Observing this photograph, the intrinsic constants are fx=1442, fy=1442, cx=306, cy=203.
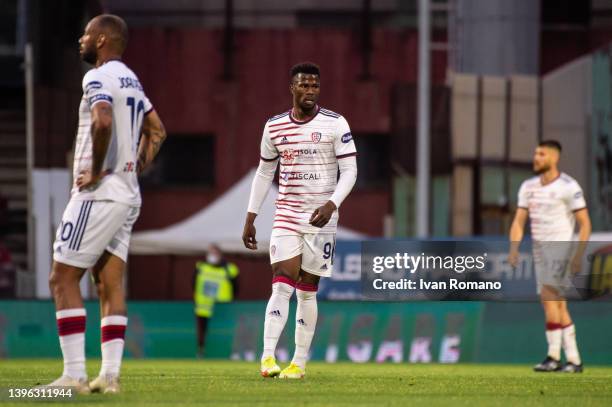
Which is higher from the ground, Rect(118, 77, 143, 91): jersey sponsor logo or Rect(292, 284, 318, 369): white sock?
Rect(118, 77, 143, 91): jersey sponsor logo

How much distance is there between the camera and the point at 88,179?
8211 mm

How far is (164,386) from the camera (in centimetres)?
960

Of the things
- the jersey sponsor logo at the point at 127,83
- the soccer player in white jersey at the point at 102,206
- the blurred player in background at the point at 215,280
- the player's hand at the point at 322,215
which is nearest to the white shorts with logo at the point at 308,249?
the player's hand at the point at 322,215

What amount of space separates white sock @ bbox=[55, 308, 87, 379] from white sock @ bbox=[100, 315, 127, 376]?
14cm

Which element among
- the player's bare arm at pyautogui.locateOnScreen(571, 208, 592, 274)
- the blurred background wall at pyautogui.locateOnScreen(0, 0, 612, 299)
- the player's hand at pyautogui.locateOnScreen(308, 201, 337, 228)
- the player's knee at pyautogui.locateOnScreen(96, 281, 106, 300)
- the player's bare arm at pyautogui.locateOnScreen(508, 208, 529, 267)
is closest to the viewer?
the player's knee at pyautogui.locateOnScreen(96, 281, 106, 300)

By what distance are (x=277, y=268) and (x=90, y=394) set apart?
2516 mm

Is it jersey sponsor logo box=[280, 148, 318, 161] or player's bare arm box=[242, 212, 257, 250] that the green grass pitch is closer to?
player's bare arm box=[242, 212, 257, 250]

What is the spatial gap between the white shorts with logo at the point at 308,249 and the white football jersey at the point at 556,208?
3.87 metres

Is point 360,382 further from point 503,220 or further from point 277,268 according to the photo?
point 503,220

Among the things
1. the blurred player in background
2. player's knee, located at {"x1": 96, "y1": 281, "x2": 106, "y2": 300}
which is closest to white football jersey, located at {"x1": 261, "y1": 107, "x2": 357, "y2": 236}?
player's knee, located at {"x1": 96, "y1": 281, "x2": 106, "y2": 300}

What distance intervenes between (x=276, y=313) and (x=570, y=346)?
14.3 ft

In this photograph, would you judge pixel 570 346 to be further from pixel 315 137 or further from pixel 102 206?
pixel 102 206

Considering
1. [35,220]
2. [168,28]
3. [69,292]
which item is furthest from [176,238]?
[69,292]

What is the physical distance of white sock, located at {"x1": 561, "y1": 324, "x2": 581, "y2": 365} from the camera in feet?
44.9
